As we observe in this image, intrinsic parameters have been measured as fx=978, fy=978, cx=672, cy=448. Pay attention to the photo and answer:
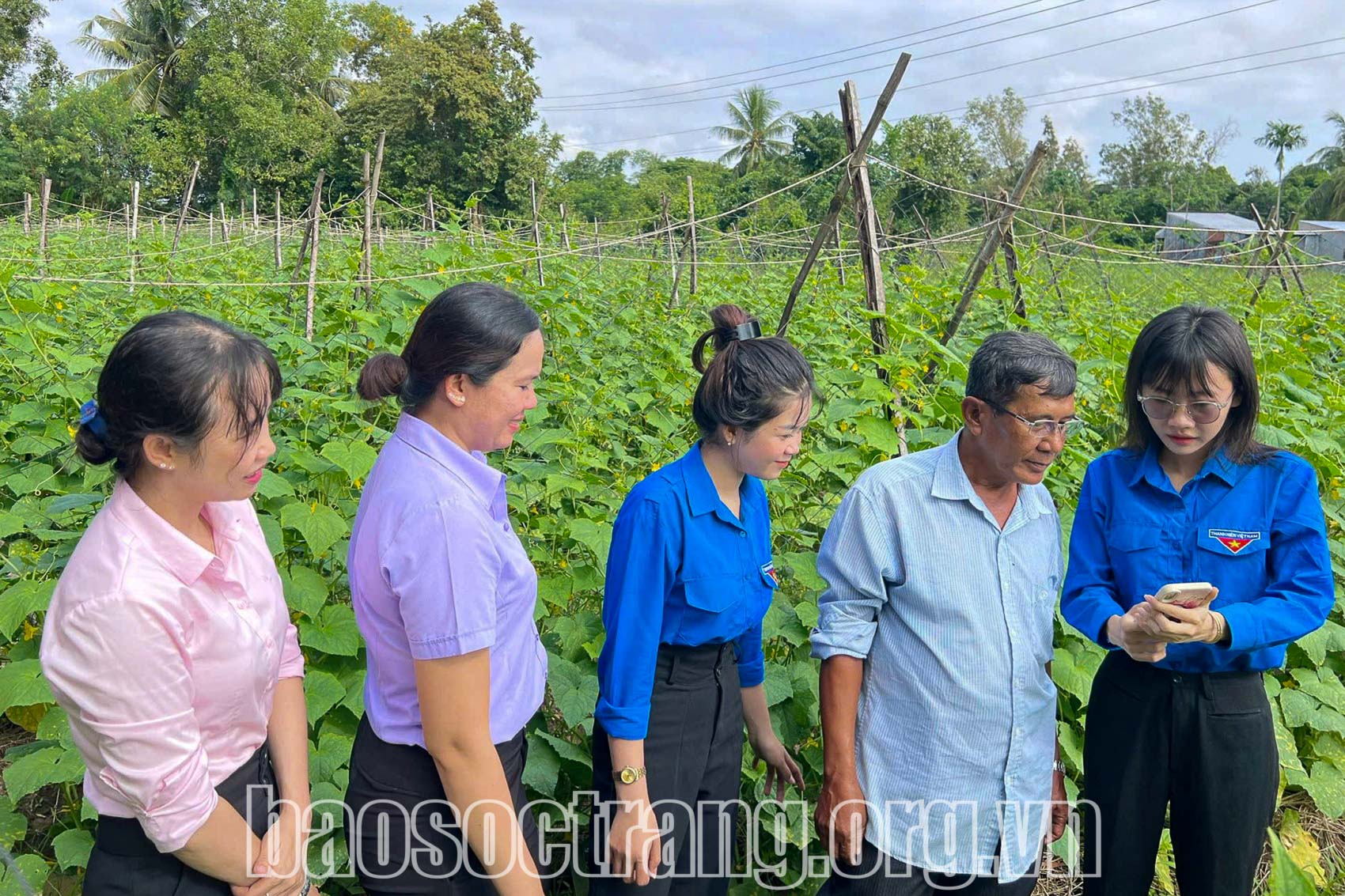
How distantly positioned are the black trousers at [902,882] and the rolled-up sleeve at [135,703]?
99cm

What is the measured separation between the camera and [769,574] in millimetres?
1776

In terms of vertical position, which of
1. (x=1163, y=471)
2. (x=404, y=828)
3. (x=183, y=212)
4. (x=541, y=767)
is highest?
(x=183, y=212)

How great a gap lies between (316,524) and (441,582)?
1.15 metres

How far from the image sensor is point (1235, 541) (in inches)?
65.1

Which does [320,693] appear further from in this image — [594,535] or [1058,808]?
[1058,808]

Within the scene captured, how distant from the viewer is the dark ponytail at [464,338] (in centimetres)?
131

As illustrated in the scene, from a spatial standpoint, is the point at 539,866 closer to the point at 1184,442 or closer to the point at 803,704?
the point at 803,704

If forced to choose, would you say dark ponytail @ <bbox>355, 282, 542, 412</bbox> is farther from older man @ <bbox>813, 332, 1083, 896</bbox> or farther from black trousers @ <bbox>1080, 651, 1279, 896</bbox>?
black trousers @ <bbox>1080, 651, 1279, 896</bbox>

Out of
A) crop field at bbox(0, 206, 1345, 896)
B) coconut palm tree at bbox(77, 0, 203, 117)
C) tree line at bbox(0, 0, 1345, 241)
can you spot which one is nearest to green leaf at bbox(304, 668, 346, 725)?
crop field at bbox(0, 206, 1345, 896)

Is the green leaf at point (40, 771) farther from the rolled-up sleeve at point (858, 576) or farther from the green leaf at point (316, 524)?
the rolled-up sleeve at point (858, 576)

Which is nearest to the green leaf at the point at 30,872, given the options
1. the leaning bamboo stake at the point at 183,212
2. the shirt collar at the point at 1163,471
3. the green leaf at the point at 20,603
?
the green leaf at the point at 20,603

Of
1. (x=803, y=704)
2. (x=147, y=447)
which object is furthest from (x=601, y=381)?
(x=147, y=447)

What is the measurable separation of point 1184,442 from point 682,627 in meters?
0.90

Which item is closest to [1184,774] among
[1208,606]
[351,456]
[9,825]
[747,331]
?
[1208,606]
